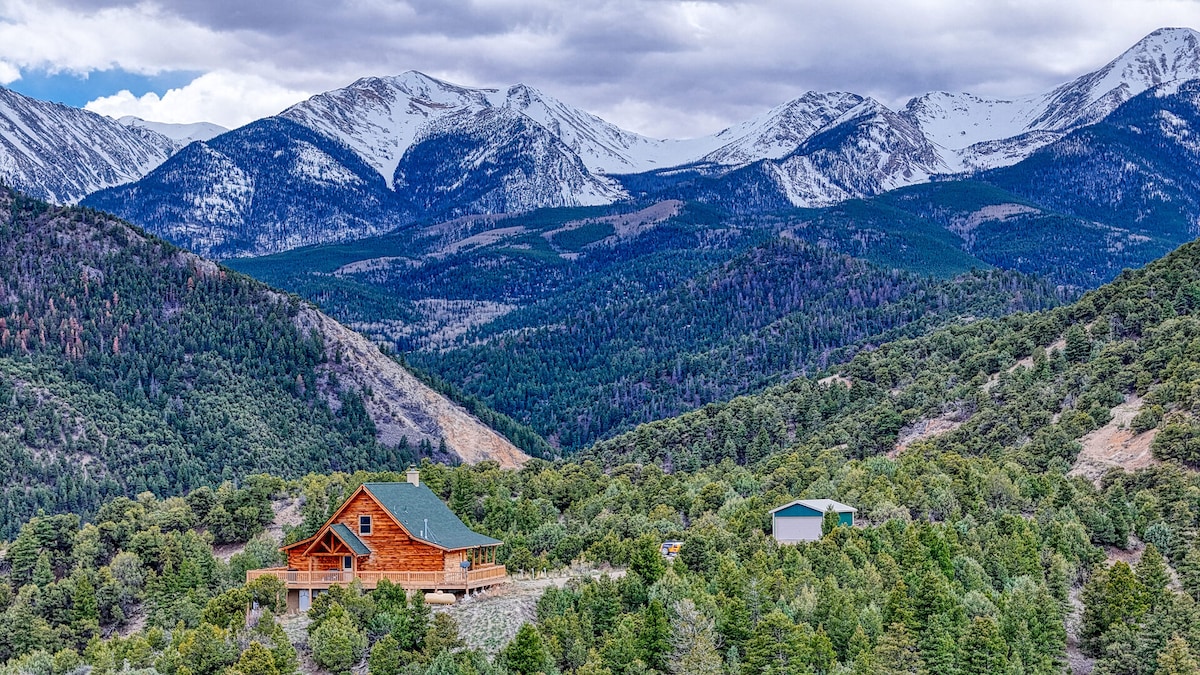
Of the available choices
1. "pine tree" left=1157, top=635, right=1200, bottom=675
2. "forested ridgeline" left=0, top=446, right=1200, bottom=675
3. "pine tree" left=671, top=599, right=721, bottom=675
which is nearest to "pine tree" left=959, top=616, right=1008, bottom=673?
"forested ridgeline" left=0, top=446, right=1200, bottom=675

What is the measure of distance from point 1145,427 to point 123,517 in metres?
69.2

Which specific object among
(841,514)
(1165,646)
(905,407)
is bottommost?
(1165,646)

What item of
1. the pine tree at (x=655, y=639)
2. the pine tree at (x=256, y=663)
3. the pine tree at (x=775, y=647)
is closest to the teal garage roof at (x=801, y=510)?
the pine tree at (x=775, y=647)

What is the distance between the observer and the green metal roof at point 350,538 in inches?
3393

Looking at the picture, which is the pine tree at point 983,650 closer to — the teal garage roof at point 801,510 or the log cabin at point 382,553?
the log cabin at point 382,553

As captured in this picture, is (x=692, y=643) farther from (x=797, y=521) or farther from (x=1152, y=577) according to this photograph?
(x=1152, y=577)

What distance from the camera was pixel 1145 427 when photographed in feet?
424

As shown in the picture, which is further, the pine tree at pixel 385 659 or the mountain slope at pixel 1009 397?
the mountain slope at pixel 1009 397

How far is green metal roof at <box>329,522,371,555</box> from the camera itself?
8619 centimetres

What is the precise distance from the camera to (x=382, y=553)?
284 ft

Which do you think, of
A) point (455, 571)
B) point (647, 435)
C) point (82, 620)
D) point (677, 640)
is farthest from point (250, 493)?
point (647, 435)

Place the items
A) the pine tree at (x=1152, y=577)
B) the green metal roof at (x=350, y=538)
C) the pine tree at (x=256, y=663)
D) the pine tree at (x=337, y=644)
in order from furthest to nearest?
the pine tree at (x=1152, y=577) → the green metal roof at (x=350, y=538) → the pine tree at (x=337, y=644) → the pine tree at (x=256, y=663)

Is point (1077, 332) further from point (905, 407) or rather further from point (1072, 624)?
point (1072, 624)

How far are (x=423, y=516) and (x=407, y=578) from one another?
3781 millimetres
